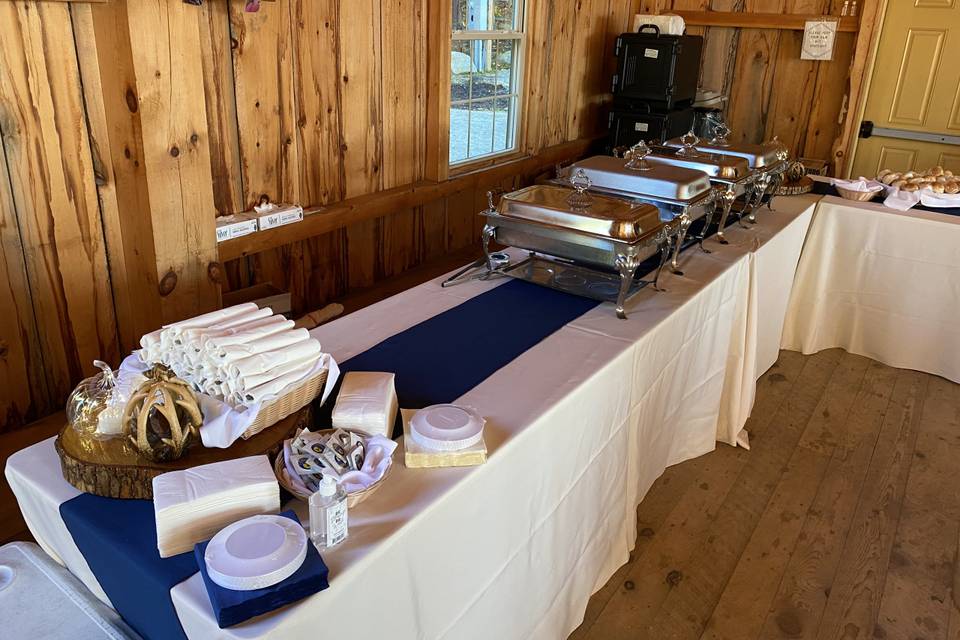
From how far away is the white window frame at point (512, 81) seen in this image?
331 cm

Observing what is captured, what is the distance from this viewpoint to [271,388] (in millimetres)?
1121

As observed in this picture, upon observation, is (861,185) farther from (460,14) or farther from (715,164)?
(460,14)

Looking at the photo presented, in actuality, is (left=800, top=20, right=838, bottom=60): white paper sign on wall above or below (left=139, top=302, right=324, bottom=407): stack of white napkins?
above

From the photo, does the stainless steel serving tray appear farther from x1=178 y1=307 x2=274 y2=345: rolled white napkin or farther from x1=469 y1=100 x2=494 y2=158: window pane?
x1=178 y1=307 x2=274 y2=345: rolled white napkin

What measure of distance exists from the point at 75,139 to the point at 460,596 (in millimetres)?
1608

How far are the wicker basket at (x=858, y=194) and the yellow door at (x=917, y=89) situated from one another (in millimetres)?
1416

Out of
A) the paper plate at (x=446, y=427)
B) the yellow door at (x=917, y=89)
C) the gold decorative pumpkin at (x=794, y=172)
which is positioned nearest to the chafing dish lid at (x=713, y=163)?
the gold decorative pumpkin at (x=794, y=172)

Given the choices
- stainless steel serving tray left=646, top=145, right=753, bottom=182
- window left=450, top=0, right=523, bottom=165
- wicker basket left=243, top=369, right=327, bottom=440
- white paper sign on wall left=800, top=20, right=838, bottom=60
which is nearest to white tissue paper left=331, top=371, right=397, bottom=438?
wicker basket left=243, top=369, right=327, bottom=440

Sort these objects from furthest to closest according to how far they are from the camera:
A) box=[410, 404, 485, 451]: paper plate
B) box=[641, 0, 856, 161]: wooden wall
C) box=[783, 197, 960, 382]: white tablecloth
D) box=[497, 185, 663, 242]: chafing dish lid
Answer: box=[641, 0, 856, 161]: wooden wall
box=[783, 197, 960, 382]: white tablecloth
box=[497, 185, 663, 242]: chafing dish lid
box=[410, 404, 485, 451]: paper plate

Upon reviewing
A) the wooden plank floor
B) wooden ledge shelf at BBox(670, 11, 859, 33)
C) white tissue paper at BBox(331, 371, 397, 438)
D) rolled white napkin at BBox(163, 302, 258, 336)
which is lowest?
the wooden plank floor

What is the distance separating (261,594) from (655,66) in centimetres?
391

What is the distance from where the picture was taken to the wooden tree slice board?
105 centimetres

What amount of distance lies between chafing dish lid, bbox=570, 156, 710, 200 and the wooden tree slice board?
1.51m

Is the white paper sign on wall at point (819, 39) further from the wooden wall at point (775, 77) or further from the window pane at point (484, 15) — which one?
the window pane at point (484, 15)
